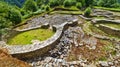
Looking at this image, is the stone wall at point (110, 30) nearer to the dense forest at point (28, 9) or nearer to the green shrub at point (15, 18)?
Result: the dense forest at point (28, 9)

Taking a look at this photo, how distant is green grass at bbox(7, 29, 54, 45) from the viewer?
73.4 ft

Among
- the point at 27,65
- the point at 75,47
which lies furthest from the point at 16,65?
the point at 75,47

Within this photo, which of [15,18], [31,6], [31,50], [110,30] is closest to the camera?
[31,50]

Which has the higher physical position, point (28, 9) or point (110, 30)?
point (110, 30)

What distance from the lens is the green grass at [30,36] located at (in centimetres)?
2238

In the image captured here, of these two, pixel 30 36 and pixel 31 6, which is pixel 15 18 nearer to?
pixel 30 36

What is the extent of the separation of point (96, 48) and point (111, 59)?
2.68 meters

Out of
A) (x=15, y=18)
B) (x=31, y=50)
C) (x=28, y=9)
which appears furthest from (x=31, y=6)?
(x=31, y=50)

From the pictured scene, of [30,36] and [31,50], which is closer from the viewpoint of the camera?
[31,50]

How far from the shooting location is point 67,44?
22.1m

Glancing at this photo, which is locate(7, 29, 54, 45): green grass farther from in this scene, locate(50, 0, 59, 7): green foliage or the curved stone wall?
locate(50, 0, 59, 7): green foliage

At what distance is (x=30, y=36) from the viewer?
79.0ft

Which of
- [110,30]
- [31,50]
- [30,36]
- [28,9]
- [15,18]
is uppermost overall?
[31,50]

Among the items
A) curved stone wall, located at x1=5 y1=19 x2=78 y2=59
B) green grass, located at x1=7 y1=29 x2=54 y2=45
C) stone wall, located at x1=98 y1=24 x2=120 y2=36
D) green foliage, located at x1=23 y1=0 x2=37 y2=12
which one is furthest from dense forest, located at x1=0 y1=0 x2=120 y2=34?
stone wall, located at x1=98 y1=24 x2=120 y2=36
